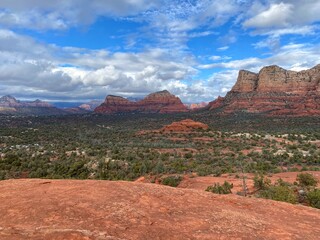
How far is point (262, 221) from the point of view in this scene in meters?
8.11

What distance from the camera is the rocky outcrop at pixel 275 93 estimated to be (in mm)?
104938

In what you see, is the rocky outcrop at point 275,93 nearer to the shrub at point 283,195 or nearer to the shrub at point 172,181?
the shrub at point 172,181

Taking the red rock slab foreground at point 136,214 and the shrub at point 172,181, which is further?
the shrub at point 172,181

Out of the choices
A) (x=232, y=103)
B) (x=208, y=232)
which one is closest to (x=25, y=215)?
(x=208, y=232)

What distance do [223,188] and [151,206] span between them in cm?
989

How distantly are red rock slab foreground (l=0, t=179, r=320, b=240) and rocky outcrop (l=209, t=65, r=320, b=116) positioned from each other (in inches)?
3840

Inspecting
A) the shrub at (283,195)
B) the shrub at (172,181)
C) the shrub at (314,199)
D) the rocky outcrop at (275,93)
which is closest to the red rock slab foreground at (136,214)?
the shrub at (283,195)

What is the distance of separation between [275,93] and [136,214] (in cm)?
12668

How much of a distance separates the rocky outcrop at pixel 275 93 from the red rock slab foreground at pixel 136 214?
97532 millimetres

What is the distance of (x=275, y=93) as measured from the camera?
405 feet

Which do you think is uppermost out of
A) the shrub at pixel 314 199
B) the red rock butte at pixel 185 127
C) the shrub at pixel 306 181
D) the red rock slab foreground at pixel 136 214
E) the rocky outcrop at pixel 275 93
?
the rocky outcrop at pixel 275 93

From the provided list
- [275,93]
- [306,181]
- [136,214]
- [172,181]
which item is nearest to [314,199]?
[306,181]

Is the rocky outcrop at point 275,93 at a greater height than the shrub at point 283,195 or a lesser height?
greater

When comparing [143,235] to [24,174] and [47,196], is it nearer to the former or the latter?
[47,196]
